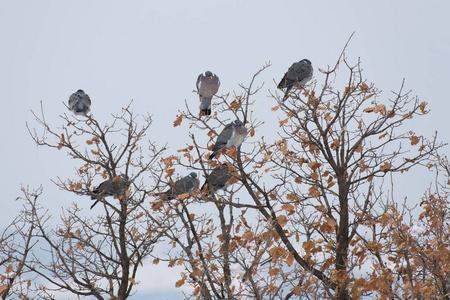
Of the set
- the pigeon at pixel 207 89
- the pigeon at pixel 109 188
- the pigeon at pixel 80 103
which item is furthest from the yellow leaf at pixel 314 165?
the pigeon at pixel 80 103

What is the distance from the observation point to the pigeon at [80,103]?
13.6m

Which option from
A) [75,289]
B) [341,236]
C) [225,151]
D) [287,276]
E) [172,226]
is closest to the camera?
[287,276]

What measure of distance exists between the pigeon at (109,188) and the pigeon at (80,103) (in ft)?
8.39

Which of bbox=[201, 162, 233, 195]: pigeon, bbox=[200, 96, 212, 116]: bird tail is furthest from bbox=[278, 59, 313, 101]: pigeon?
bbox=[201, 162, 233, 195]: pigeon

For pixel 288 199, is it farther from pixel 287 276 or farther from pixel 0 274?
pixel 0 274

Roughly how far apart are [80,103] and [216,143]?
563 centimetres

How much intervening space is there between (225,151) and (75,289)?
17.1 feet

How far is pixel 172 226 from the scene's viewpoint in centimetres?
1086

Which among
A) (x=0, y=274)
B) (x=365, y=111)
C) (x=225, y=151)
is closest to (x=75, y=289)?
(x=0, y=274)

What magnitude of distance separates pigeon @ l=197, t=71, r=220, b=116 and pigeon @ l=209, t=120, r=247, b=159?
1.41 meters

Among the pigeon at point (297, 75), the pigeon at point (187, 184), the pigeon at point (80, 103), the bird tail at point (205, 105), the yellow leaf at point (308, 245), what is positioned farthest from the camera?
the pigeon at point (80, 103)

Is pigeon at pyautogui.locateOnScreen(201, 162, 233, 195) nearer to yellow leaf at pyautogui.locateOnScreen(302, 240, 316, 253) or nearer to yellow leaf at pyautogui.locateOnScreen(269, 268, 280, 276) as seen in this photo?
yellow leaf at pyautogui.locateOnScreen(302, 240, 316, 253)

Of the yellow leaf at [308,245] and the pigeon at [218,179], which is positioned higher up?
the pigeon at [218,179]

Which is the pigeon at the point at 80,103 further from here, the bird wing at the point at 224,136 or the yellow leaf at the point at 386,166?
the yellow leaf at the point at 386,166
